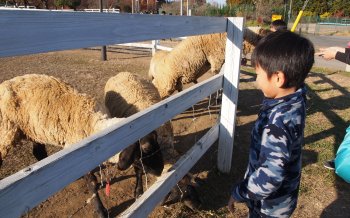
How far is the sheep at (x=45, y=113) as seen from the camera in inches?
144

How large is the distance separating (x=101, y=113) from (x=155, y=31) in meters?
1.75

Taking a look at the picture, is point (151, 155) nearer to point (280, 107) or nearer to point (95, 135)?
point (95, 135)

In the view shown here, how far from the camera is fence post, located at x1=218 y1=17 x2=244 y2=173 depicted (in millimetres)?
3697

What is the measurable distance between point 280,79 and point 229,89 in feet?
6.75

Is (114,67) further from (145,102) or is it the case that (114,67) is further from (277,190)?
(277,190)

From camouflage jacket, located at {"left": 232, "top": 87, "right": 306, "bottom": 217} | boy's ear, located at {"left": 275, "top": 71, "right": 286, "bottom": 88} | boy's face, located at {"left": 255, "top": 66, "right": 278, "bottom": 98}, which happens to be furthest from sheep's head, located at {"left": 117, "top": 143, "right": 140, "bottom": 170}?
boy's ear, located at {"left": 275, "top": 71, "right": 286, "bottom": 88}

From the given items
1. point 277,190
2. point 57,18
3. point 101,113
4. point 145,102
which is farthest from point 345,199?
point 57,18

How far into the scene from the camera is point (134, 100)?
4340mm

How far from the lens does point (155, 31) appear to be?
225 cm

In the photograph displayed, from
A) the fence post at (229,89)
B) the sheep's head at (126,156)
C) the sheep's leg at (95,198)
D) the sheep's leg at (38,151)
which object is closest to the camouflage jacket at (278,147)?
the sheep's head at (126,156)

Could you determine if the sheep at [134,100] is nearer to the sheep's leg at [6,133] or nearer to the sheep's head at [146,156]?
the sheep's head at [146,156]

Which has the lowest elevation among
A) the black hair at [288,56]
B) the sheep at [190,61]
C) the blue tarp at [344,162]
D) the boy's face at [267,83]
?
the blue tarp at [344,162]

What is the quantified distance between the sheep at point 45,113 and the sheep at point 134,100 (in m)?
0.54

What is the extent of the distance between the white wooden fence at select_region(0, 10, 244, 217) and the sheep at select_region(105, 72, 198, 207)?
0.56 m
